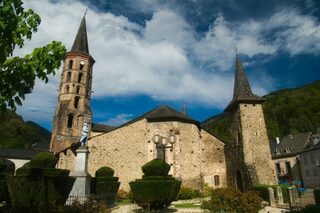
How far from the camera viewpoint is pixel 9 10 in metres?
3.78

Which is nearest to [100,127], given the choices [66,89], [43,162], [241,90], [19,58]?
[66,89]

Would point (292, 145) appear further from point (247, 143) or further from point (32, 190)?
point (32, 190)

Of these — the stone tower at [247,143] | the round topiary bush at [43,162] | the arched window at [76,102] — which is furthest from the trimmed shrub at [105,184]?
the arched window at [76,102]

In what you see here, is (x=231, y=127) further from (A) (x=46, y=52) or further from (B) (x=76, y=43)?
(B) (x=76, y=43)

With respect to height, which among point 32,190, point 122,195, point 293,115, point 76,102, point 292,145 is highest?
point 293,115

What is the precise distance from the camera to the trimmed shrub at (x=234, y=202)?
835 cm

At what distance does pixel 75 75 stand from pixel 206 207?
27.4 metres

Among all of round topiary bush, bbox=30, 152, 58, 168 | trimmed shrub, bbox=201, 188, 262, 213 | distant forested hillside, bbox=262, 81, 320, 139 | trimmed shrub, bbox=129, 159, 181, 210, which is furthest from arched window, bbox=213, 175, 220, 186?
distant forested hillside, bbox=262, 81, 320, 139

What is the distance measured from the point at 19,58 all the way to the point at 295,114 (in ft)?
194

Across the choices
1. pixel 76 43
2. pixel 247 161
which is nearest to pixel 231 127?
pixel 247 161

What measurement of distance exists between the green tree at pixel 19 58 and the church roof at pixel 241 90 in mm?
19168

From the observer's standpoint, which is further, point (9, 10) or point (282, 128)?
point (282, 128)

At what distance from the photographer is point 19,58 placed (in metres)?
4.22

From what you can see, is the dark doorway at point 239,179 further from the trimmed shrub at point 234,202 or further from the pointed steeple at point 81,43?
the pointed steeple at point 81,43
